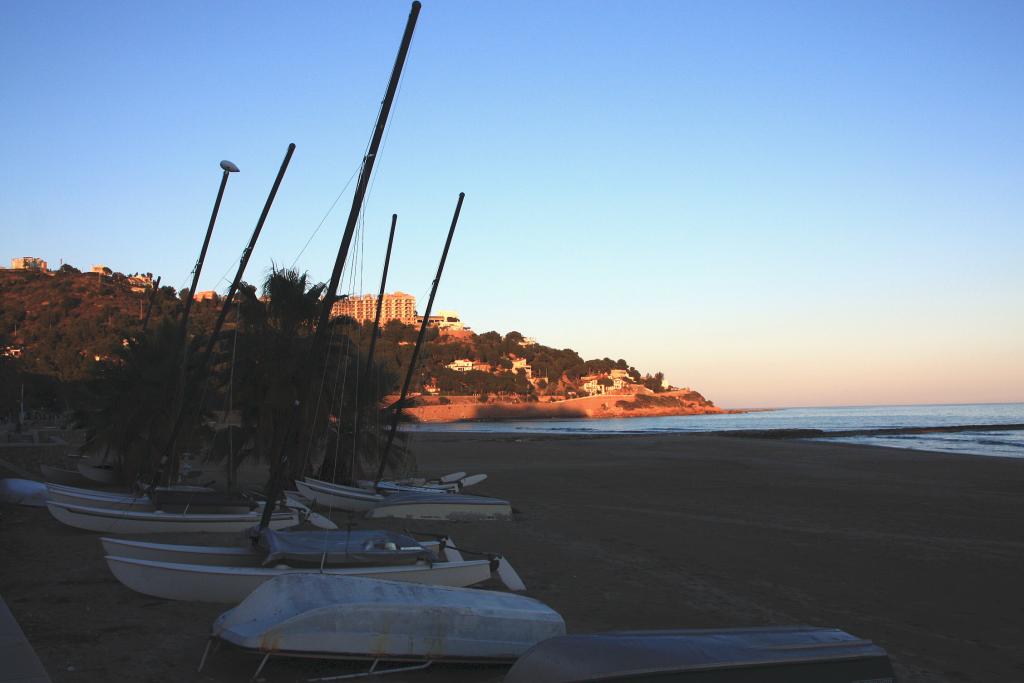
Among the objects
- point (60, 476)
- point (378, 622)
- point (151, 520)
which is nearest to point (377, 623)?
point (378, 622)

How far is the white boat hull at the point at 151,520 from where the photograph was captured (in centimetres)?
1299

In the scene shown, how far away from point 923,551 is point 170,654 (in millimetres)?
12076

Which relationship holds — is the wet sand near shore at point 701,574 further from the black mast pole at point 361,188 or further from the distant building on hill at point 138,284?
the distant building on hill at point 138,284

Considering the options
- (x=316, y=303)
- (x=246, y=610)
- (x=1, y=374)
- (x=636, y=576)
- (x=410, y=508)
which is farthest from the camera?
(x=1, y=374)

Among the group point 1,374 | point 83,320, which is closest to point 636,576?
point 1,374

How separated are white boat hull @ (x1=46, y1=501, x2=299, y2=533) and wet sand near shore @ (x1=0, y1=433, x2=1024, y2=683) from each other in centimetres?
38

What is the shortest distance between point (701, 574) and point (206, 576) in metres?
6.99

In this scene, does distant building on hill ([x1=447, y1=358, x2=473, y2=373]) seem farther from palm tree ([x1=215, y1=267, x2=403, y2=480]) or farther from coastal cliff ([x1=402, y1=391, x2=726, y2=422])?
palm tree ([x1=215, y1=267, x2=403, y2=480])

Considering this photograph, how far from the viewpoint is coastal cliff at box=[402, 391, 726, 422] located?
456ft

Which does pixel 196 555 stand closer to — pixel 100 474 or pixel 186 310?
pixel 186 310

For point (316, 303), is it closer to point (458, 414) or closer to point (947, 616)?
point (947, 616)

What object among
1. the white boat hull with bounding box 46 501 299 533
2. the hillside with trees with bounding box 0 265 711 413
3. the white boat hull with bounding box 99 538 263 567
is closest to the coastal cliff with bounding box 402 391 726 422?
the hillside with trees with bounding box 0 265 711 413

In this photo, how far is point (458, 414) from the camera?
139625 millimetres

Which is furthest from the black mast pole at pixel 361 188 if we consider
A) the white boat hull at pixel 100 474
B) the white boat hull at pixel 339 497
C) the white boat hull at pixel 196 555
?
the white boat hull at pixel 100 474
